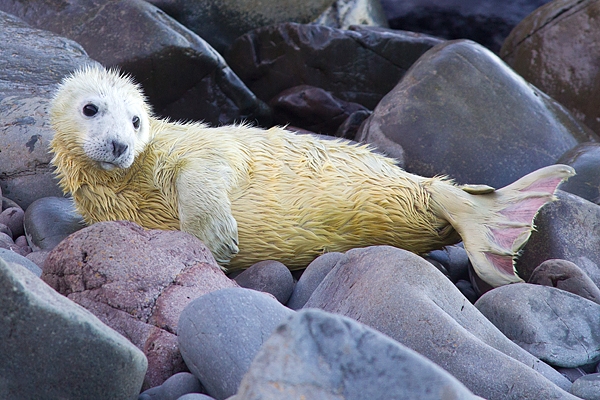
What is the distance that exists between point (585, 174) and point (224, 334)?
3610 millimetres

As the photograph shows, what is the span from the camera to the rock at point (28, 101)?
4.75 metres

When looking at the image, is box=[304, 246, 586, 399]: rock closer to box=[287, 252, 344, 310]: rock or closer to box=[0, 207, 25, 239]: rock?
box=[287, 252, 344, 310]: rock

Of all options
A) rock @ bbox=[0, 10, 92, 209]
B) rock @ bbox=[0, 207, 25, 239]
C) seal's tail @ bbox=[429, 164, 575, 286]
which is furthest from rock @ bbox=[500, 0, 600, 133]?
rock @ bbox=[0, 207, 25, 239]

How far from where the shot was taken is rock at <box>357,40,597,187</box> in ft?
18.4

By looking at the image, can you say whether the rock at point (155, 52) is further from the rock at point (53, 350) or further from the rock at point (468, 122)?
the rock at point (53, 350)

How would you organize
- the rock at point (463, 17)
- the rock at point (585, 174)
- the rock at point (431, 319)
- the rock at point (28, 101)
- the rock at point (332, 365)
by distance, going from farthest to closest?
the rock at point (463, 17) → the rock at point (585, 174) → the rock at point (28, 101) → the rock at point (431, 319) → the rock at point (332, 365)

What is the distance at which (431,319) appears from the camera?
8.89ft

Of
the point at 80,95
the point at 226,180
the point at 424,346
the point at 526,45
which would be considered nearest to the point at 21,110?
the point at 80,95

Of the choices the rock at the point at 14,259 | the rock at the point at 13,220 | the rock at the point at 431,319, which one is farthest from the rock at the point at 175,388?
the rock at the point at 13,220

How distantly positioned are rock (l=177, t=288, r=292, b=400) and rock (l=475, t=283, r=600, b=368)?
3.84 ft

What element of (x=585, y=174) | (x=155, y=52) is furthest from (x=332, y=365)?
(x=155, y=52)

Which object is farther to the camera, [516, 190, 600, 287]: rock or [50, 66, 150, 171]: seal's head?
[516, 190, 600, 287]: rock

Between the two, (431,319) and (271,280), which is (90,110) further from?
(431,319)

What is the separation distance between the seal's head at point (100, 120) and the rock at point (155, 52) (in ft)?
6.95
